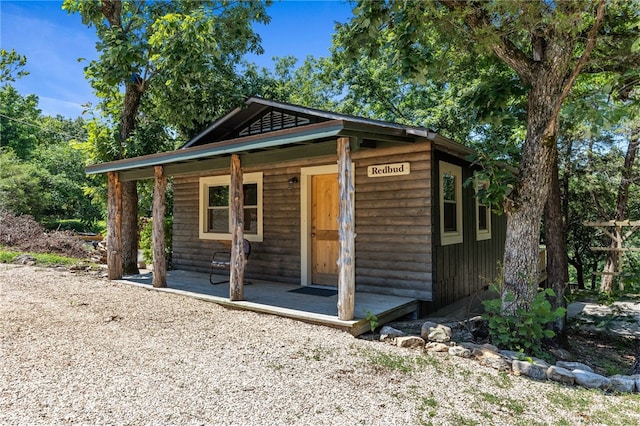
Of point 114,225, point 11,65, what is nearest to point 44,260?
point 114,225

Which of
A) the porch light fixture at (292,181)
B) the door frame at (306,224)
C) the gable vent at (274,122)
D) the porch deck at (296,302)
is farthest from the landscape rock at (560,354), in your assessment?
the gable vent at (274,122)

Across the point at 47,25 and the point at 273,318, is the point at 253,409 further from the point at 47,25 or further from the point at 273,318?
the point at 47,25

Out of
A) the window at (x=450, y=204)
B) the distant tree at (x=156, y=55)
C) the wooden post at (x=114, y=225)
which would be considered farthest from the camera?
the distant tree at (x=156, y=55)

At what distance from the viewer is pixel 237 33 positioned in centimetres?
1022

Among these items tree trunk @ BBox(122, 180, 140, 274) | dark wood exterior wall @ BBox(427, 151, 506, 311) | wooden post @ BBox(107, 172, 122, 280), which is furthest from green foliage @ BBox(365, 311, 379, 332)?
tree trunk @ BBox(122, 180, 140, 274)

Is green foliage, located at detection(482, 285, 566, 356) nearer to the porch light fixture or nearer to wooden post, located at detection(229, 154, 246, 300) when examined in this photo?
wooden post, located at detection(229, 154, 246, 300)

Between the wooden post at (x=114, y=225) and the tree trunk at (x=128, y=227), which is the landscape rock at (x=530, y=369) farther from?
the tree trunk at (x=128, y=227)

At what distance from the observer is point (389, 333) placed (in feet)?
14.8

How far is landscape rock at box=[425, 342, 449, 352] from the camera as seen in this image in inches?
163

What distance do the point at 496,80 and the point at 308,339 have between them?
4010 millimetres

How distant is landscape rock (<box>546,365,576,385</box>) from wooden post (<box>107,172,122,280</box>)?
24.4 ft

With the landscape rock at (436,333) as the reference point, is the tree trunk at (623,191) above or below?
above

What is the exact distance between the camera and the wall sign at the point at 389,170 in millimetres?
5766

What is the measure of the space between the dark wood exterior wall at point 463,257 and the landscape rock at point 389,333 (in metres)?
1.34
